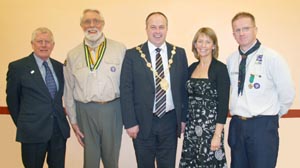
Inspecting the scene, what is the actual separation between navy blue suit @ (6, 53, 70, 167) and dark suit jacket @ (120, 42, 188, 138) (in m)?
0.65

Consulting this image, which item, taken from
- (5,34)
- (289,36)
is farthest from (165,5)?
(5,34)

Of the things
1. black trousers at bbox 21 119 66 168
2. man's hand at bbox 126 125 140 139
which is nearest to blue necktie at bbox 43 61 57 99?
A: black trousers at bbox 21 119 66 168

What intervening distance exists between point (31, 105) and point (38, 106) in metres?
0.06

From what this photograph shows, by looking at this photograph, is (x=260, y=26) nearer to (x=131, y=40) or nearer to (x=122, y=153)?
(x=131, y=40)

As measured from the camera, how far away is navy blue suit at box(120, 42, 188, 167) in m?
2.43

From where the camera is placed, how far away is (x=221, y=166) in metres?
2.37

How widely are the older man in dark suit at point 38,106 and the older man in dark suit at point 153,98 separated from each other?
632 millimetres

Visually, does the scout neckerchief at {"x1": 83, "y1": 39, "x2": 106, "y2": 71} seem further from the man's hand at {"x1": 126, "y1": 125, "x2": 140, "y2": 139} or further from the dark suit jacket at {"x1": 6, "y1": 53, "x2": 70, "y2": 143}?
the man's hand at {"x1": 126, "y1": 125, "x2": 140, "y2": 139}

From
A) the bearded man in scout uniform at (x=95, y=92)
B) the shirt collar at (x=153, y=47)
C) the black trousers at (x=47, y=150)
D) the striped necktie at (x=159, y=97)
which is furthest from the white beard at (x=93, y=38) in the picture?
the black trousers at (x=47, y=150)

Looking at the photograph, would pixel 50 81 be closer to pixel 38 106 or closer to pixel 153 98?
pixel 38 106

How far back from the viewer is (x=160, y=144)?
2494mm

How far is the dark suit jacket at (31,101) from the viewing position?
250 cm

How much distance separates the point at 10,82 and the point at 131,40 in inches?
59.6

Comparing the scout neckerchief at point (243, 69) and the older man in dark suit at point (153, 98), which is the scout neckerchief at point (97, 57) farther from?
the scout neckerchief at point (243, 69)
